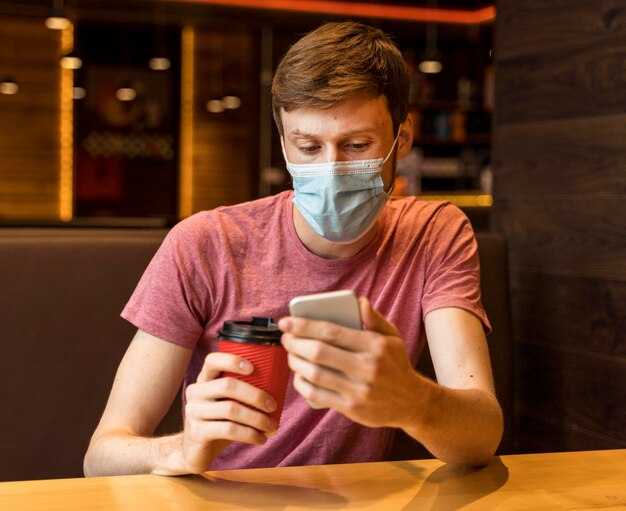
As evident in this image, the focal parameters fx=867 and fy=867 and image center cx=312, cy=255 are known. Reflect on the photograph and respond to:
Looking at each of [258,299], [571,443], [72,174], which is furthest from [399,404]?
[72,174]

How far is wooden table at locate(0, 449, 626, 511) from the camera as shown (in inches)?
42.7

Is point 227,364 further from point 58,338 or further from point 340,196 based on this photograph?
point 58,338

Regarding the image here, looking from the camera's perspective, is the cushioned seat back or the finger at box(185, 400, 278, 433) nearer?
the finger at box(185, 400, 278, 433)

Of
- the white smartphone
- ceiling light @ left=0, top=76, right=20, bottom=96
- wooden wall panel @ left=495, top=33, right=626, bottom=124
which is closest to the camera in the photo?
the white smartphone

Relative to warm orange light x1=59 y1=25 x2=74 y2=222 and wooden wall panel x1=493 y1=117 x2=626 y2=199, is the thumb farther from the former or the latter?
warm orange light x1=59 y1=25 x2=74 y2=222

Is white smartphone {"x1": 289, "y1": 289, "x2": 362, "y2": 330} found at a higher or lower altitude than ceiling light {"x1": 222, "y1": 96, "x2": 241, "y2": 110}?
lower

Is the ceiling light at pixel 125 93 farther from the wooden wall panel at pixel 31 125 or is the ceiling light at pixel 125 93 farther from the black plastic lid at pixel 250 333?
the black plastic lid at pixel 250 333

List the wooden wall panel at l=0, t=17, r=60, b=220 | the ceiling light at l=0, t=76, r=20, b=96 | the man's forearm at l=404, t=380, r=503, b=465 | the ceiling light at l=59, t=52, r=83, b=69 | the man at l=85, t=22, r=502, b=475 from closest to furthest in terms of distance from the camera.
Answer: the man's forearm at l=404, t=380, r=503, b=465, the man at l=85, t=22, r=502, b=475, the ceiling light at l=59, t=52, r=83, b=69, the ceiling light at l=0, t=76, r=20, b=96, the wooden wall panel at l=0, t=17, r=60, b=220

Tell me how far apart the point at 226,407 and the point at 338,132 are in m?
0.59

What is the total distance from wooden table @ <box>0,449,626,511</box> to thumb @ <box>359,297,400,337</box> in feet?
0.87

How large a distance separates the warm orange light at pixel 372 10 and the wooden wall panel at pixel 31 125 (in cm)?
149

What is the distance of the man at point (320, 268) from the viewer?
145 cm

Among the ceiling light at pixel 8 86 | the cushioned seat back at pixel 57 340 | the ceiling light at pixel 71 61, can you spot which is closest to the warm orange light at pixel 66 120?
the ceiling light at pixel 71 61

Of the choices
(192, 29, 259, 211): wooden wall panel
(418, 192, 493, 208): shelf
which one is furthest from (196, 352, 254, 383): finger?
(192, 29, 259, 211): wooden wall panel
